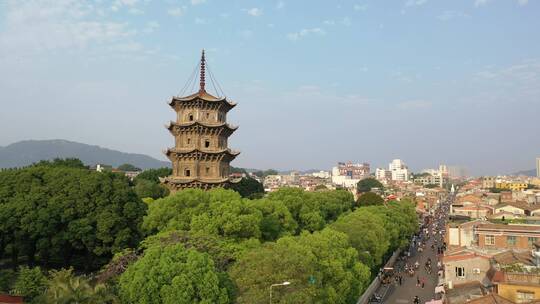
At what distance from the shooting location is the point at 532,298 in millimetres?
19359

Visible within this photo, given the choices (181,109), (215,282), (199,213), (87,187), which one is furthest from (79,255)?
(181,109)

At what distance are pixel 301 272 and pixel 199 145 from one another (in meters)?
28.3

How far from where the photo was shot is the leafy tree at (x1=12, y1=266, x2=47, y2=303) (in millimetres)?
22969

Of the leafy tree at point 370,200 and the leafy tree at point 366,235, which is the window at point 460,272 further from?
the leafy tree at point 370,200

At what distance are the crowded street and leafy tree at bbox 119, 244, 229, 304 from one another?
45.4 feet

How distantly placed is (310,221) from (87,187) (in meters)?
17.4

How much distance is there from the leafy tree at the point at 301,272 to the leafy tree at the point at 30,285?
30.4 feet

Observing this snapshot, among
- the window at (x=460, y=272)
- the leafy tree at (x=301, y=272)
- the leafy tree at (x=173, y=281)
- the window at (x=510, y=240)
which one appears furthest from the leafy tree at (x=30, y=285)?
the window at (x=510, y=240)

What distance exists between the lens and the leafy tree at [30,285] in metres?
23.0

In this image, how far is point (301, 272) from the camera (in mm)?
20812

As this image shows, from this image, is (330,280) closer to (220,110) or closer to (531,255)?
(531,255)

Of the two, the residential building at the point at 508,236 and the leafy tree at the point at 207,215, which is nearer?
the leafy tree at the point at 207,215

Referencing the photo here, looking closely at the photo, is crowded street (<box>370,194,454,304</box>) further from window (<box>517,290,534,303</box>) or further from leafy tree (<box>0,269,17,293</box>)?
leafy tree (<box>0,269,17,293</box>)

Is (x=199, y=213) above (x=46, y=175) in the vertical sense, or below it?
below
